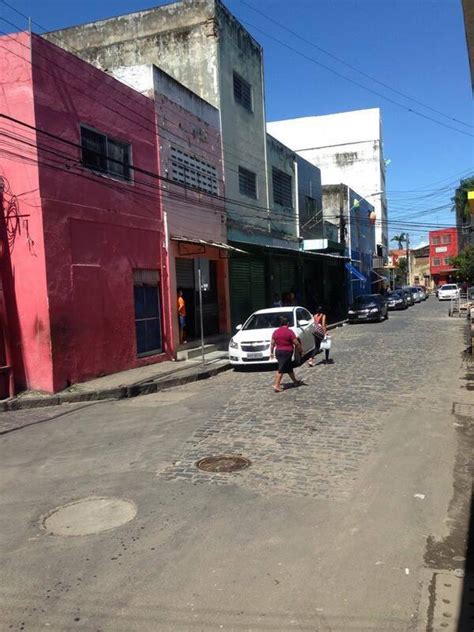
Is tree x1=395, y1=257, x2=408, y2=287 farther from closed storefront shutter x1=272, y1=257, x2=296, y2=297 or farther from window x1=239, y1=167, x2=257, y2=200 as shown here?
window x1=239, y1=167, x2=257, y2=200

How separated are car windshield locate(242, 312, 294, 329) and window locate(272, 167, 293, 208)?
1166 cm

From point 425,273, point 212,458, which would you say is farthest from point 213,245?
point 425,273

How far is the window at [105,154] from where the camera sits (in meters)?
13.9

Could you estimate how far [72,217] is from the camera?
1310cm

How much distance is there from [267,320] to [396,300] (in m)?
29.1

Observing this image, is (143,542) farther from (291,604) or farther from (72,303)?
(72,303)

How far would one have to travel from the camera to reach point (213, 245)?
A: 1814 centimetres

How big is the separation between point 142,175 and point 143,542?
42.0 feet

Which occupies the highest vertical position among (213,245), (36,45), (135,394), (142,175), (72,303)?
(36,45)

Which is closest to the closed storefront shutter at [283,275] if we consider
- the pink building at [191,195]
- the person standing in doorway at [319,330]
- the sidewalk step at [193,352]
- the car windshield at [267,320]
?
the pink building at [191,195]

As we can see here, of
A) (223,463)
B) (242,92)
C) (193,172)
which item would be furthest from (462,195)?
(223,463)

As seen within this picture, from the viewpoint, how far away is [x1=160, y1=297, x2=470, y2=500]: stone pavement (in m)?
6.37

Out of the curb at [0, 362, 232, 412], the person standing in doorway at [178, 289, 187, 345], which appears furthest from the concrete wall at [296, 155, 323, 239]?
the curb at [0, 362, 232, 412]

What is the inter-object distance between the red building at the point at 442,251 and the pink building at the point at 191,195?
82.1m
